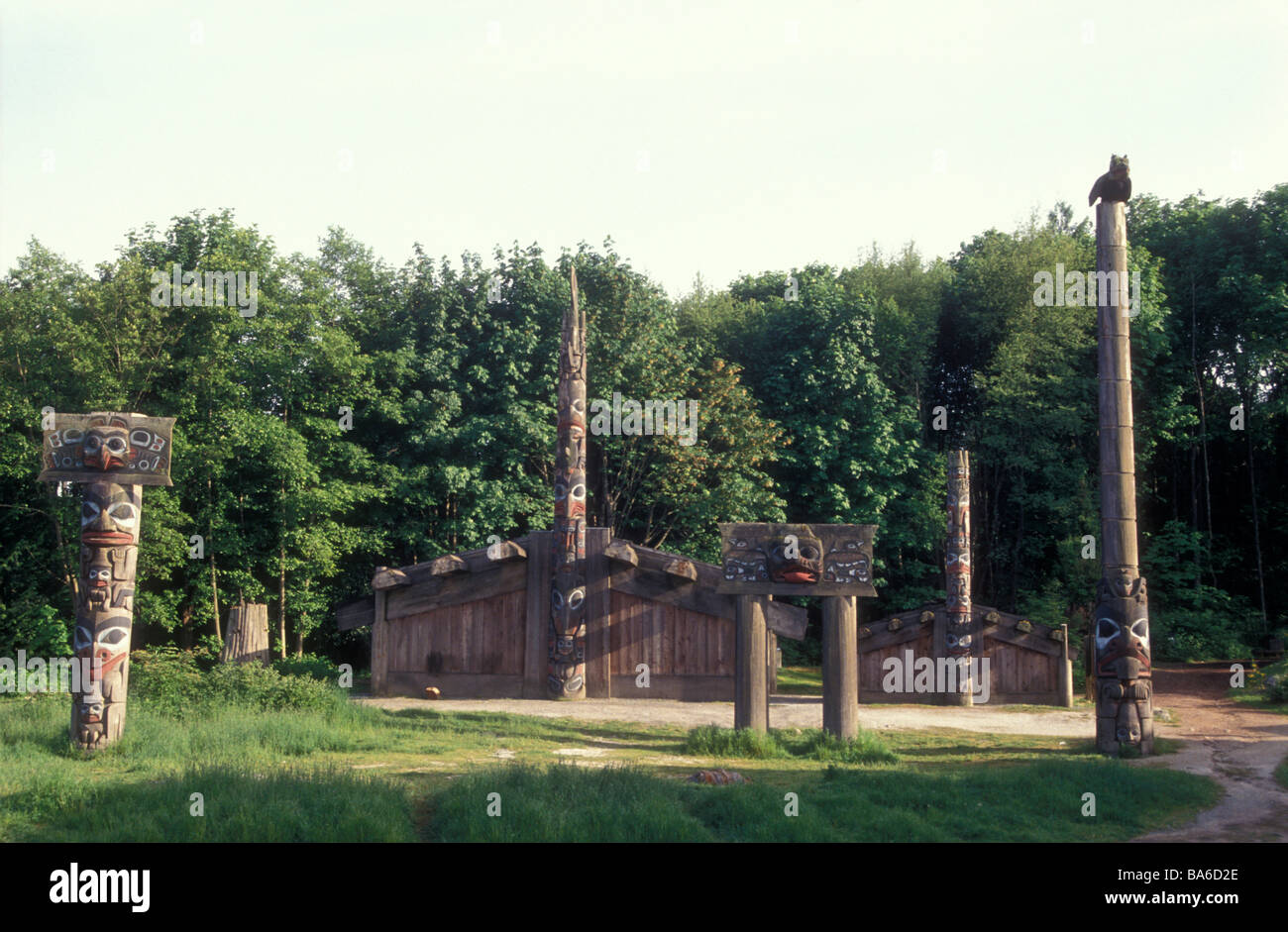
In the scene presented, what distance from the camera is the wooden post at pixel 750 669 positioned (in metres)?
16.0

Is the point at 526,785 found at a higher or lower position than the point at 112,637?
lower

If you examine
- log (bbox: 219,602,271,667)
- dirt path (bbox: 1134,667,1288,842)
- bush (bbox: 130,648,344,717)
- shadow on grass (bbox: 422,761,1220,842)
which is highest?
log (bbox: 219,602,271,667)

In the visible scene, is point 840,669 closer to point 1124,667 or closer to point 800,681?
point 1124,667

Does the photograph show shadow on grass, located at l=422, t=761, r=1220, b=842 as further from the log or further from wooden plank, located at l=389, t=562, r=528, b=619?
wooden plank, located at l=389, t=562, r=528, b=619

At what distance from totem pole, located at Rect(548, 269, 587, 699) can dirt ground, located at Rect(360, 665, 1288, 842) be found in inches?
27.8

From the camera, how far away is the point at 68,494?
26.1 metres

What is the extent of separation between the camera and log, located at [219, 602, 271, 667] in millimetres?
19484

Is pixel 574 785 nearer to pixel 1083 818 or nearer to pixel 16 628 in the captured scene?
pixel 1083 818

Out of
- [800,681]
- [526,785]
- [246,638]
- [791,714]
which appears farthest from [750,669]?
[800,681]

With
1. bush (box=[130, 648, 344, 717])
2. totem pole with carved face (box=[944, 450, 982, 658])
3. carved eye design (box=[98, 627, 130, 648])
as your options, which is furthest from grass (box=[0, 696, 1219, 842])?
totem pole with carved face (box=[944, 450, 982, 658])

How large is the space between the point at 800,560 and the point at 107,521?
10.2 meters

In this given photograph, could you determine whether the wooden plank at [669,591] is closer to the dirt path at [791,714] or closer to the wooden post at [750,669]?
the dirt path at [791,714]

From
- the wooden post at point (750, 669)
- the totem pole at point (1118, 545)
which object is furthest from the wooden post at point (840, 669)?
the totem pole at point (1118, 545)

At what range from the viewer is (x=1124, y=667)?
51.5 ft
